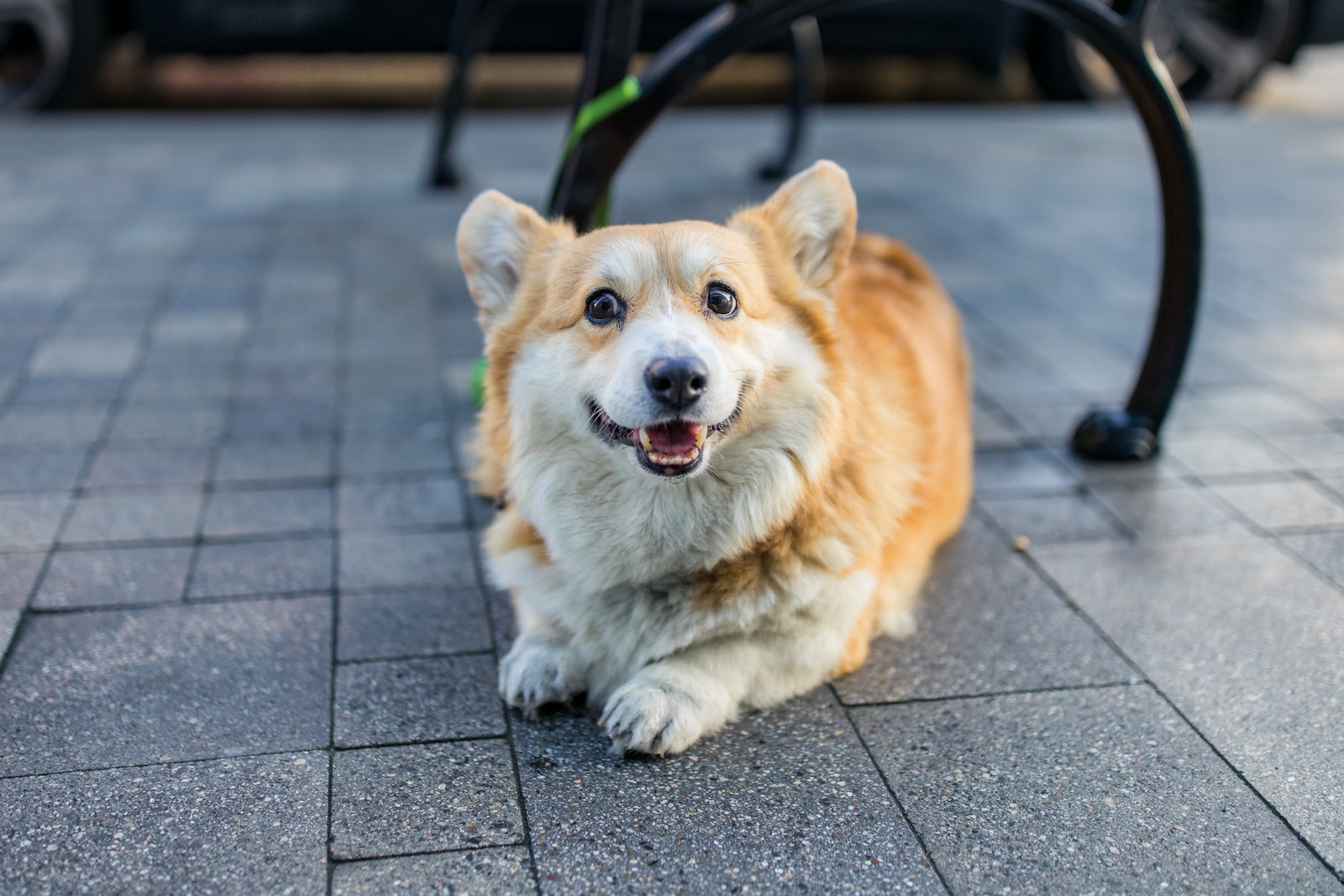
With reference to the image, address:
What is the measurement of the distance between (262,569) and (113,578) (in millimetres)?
369

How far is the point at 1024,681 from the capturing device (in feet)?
8.58

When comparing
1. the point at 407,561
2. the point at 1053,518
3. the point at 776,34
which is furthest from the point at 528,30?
the point at 1053,518

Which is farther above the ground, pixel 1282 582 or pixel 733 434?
pixel 733 434

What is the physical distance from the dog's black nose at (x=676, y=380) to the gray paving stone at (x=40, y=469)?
85.2 inches

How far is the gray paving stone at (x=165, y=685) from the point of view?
90.7 inches

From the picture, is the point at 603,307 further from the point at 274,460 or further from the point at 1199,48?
the point at 1199,48

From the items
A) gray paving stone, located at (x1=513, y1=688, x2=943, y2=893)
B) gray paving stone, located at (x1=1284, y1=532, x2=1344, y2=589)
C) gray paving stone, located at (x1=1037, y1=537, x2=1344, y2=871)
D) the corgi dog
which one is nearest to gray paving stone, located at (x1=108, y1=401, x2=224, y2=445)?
the corgi dog

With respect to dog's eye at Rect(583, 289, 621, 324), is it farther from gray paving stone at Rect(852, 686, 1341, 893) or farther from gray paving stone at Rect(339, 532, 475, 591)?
gray paving stone at Rect(852, 686, 1341, 893)

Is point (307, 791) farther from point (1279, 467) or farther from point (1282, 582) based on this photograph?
point (1279, 467)

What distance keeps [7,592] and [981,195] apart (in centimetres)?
561

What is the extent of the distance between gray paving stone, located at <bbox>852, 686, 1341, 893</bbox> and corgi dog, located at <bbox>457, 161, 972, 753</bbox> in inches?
12.7

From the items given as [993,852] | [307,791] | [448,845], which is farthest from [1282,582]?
[307,791]

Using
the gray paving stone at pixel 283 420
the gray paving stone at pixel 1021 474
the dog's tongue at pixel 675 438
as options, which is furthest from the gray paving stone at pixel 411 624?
the gray paving stone at pixel 1021 474

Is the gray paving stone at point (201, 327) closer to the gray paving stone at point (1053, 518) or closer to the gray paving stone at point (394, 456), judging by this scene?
the gray paving stone at point (394, 456)
